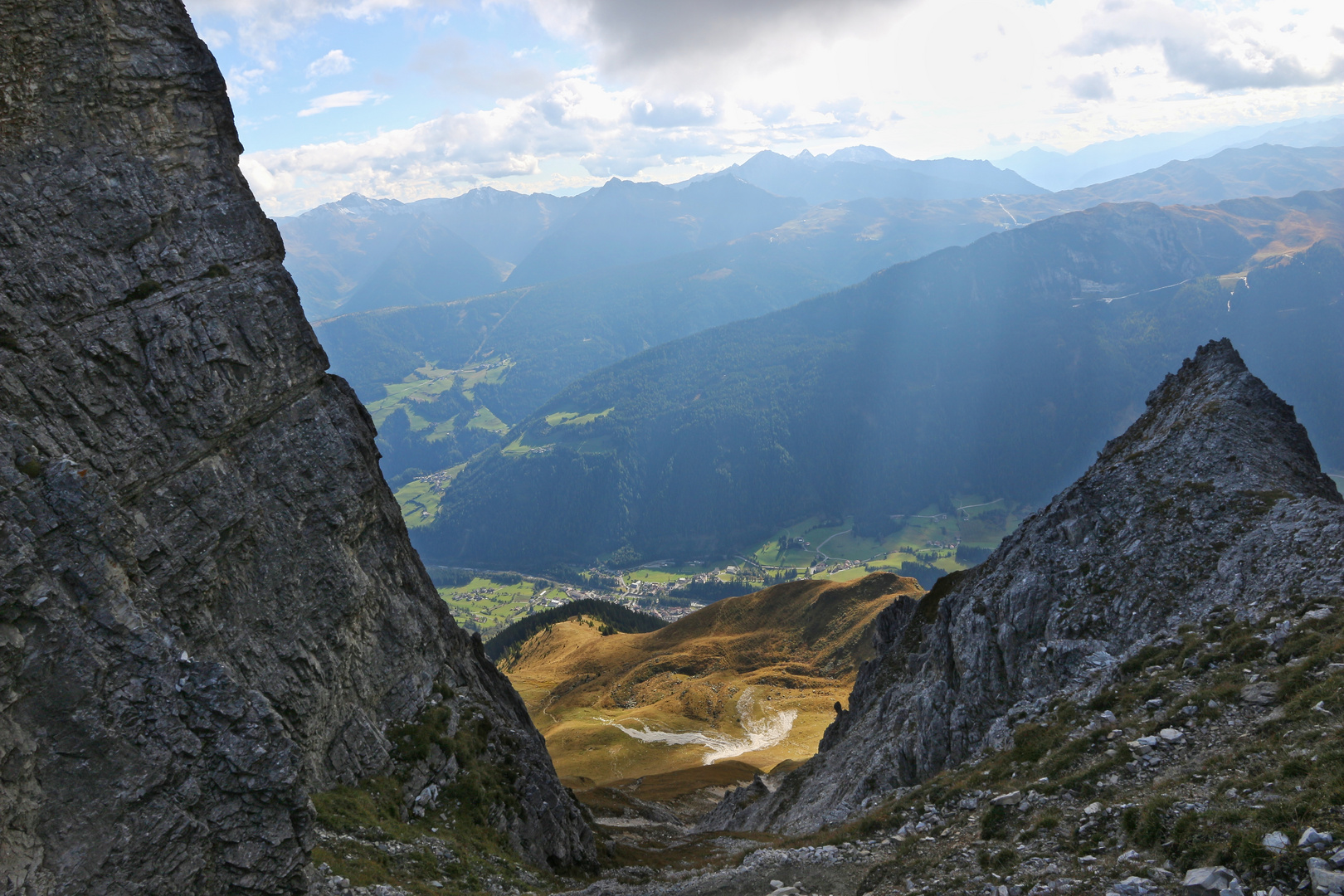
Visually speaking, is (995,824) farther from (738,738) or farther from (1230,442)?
(738,738)

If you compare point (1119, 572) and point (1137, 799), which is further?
point (1119, 572)

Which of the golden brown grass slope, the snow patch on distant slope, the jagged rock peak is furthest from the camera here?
the snow patch on distant slope

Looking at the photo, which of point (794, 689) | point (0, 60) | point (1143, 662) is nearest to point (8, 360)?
point (0, 60)

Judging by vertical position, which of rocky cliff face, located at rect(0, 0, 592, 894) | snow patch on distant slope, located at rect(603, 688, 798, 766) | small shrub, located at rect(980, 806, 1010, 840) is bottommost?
snow patch on distant slope, located at rect(603, 688, 798, 766)

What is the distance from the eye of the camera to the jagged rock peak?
36.8 metres

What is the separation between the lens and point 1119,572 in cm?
3516

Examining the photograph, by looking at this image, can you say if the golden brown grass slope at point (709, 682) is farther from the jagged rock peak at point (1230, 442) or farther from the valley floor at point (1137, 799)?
the jagged rock peak at point (1230, 442)

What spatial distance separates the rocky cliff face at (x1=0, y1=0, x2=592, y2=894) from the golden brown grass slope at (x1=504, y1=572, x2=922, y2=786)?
50.7 meters

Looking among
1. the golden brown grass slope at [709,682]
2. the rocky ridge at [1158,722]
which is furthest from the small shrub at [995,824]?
the golden brown grass slope at [709,682]

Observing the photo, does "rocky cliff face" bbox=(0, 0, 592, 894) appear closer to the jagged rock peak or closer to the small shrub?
the small shrub

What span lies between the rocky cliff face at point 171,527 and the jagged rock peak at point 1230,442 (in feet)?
133

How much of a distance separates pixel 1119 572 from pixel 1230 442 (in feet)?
38.3

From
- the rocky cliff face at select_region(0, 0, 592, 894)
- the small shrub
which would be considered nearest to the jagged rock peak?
the small shrub

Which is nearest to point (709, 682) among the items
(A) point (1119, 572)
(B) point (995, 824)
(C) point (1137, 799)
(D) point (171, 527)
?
(A) point (1119, 572)
